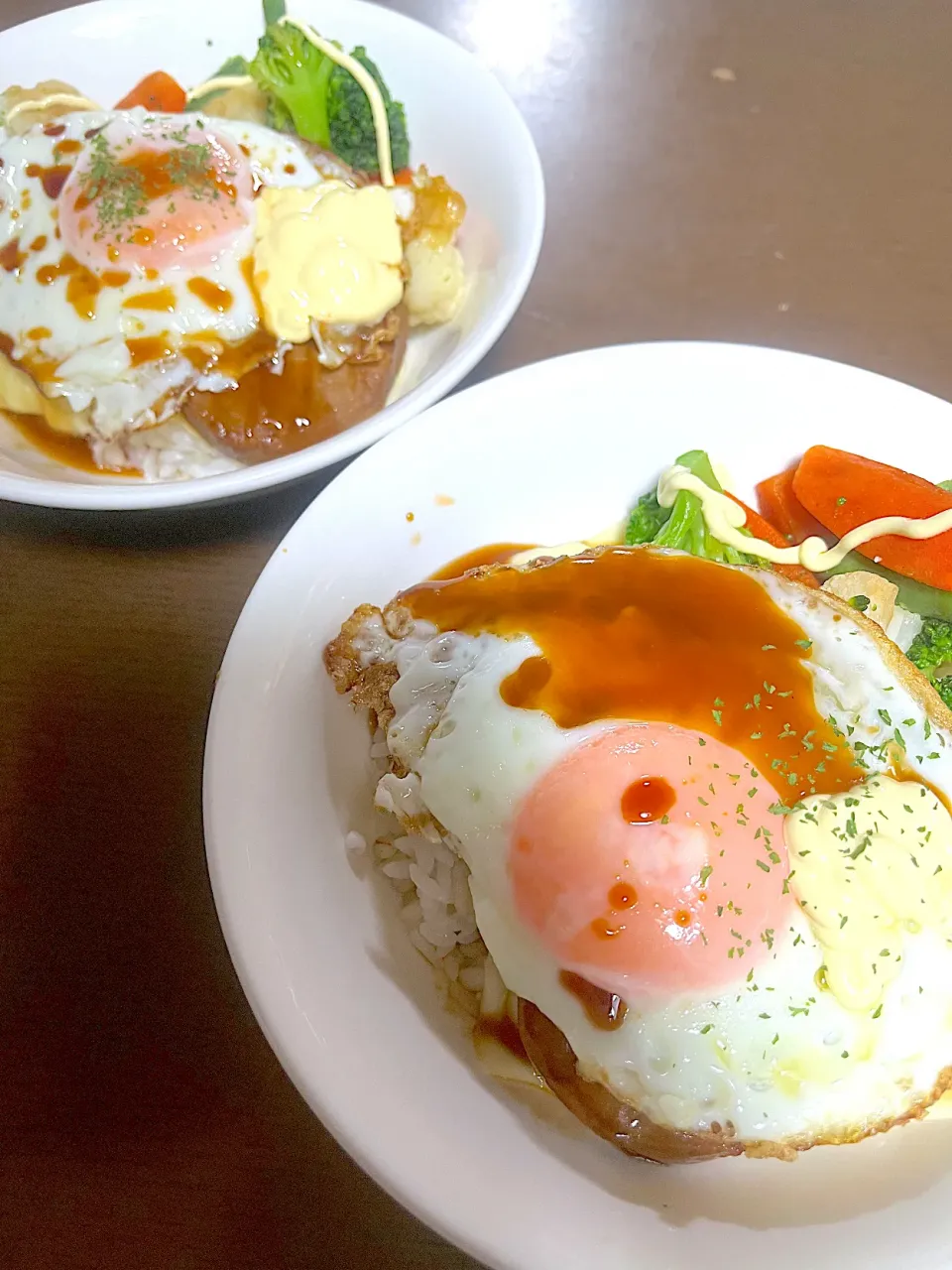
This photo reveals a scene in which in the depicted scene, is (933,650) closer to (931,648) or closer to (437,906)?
(931,648)

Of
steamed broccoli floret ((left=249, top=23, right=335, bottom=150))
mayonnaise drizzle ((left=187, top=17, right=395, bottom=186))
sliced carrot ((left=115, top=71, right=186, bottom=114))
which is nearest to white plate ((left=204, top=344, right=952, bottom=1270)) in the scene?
mayonnaise drizzle ((left=187, top=17, right=395, bottom=186))

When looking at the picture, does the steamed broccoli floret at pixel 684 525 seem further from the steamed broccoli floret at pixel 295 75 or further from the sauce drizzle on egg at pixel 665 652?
the steamed broccoli floret at pixel 295 75

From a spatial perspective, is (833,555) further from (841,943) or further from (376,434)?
(376,434)

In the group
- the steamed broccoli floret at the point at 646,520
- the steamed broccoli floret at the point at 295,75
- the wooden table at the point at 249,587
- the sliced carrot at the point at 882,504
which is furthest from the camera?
the steamed broccoli floret at the point at 295,75

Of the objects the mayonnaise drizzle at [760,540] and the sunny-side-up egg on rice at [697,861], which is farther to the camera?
the mayonnaise drizzle at [760,540]

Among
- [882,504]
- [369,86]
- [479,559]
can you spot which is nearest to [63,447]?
[479,559]

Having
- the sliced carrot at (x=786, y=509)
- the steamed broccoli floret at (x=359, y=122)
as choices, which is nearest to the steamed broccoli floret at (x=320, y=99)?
the steamed broccoli floret at (x=359, y=122)

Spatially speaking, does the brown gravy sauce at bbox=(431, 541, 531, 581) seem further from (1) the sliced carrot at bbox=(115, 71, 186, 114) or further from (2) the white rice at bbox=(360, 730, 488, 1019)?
(1) the sliced carrot at bbox=(115, 71, 186, 114)
